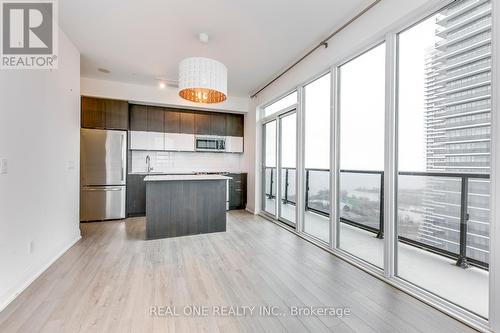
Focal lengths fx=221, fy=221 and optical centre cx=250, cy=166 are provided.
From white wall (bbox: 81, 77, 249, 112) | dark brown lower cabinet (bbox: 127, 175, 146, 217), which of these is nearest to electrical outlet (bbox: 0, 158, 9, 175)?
dark brown lower cabinet (bbox: 127, 175, 146, 217)

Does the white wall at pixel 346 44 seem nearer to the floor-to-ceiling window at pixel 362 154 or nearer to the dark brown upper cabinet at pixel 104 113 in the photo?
the floor-to-ceiling window at pixel 362 154

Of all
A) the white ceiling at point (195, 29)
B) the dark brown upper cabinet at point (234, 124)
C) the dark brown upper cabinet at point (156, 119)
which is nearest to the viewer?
the white ceiling at point (195, 29)

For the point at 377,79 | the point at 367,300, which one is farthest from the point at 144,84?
the point at 367,300

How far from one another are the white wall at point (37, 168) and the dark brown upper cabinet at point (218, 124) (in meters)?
2.98

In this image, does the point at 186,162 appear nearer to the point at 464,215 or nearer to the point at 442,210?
the point at 442,210

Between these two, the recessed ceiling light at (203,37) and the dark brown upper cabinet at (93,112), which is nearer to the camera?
the recessed ceiling light at (203,37)

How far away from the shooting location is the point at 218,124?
595cm

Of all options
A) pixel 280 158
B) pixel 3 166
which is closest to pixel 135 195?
pixel 3 166

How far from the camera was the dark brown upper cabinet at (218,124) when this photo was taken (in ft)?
19.3

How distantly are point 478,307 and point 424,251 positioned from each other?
597 millimetres

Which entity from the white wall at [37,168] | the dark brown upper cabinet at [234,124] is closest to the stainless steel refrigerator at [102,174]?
the white wall at [37,168]

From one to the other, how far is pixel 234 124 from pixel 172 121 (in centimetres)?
163

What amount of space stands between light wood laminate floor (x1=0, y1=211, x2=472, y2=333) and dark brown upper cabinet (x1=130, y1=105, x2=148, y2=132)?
2764mm

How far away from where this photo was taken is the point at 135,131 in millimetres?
5141
